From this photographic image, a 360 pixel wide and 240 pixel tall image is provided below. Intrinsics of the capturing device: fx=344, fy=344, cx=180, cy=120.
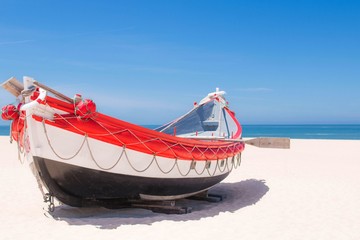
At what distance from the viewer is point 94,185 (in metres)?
5.27

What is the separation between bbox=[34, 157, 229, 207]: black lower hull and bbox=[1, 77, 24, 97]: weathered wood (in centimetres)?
120

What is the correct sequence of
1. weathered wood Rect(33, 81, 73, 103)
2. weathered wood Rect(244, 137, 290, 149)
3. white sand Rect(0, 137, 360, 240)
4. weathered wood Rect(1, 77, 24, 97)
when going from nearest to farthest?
weathered wood Rect(33, 81, 73, 103) < white sand Rect(0, 137, 360, 240) < weathered wood Rect(1, 77, 24, 97) < weathered wood Rect(244, 137, 290, 149)

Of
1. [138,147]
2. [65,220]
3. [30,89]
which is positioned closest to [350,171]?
[138,147]

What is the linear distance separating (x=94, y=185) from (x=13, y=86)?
1.94 meters

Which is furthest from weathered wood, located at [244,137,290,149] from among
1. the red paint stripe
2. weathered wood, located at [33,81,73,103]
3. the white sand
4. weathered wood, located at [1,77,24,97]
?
weathered wood, located at [1,77,24,97]

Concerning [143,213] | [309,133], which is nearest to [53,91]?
[143,213]

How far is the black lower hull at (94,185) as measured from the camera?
4.99 m

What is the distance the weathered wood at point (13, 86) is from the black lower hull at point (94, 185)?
3.93ft

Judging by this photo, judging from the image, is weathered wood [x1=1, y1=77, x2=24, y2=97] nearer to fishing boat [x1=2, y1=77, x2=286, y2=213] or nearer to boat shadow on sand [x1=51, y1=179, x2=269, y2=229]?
fishing boat [x1=2, y1=77, x2=286, y2=213]

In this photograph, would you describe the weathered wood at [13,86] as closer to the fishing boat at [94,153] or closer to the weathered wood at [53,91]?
the fishing boat at [94,153]

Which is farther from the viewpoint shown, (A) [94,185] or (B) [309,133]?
(B) [309,133]

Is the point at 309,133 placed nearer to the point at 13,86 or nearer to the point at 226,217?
the point at 226,217

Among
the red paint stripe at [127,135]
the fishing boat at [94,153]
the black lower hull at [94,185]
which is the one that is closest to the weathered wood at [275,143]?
the fishing boat at [94,153]

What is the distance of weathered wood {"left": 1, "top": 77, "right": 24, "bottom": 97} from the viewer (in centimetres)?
516
